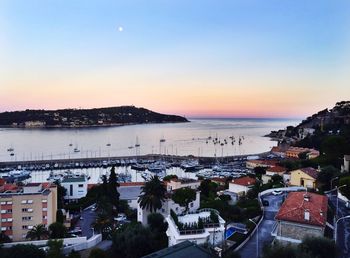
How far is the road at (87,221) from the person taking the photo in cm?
2217

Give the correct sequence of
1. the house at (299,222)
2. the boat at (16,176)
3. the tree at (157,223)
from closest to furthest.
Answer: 1. the house at (299,222)
2. the tree at (157,223)
3. the boat at (16,176)

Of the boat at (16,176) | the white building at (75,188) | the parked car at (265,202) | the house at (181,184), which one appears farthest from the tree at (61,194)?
the boat at (16,176)

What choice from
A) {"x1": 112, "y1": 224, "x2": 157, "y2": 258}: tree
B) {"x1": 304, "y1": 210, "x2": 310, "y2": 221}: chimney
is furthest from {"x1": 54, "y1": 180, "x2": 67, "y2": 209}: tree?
{"x1": 304, "y1": 210, "x2": 310, "y2": 221}: chimney

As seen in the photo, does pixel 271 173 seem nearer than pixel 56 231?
No

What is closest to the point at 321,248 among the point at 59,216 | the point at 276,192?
the point at 276,192

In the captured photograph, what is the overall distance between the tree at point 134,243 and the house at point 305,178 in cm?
1476

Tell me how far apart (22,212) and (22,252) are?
25.9 ft

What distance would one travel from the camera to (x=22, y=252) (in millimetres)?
15086

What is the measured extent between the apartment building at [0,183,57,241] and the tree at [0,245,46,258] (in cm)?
667

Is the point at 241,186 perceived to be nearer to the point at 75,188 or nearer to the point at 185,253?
the point at 75,188

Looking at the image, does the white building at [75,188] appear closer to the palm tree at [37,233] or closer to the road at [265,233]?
the palm tree at [37,233]

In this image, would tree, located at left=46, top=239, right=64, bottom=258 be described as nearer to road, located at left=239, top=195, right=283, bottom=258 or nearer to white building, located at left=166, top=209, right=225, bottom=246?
white building, located at left=166, top=209, right=225, bottom=246

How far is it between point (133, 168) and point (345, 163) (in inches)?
1691

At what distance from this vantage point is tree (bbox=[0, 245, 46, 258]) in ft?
49.2
